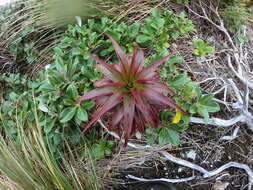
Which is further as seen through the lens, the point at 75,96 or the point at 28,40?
the point at 28,40

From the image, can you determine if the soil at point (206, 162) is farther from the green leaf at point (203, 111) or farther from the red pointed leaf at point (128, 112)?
the red pointed leaf at point (128, 112)

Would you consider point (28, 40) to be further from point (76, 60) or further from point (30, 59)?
point (76, 60)

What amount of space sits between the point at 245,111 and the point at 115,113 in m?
0.75

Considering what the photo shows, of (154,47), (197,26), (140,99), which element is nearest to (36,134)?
(140,99)

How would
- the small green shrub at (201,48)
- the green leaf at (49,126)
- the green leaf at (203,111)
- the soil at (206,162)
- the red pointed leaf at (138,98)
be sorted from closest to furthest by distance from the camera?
1. the red pointed leaf at (138,98)
2. the green leaf at (203,111)
3. the green leaf at (49,126)
4. the soil at (206,162)
5. the small green shrub at (201,48)

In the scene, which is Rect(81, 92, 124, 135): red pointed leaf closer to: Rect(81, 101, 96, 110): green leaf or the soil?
Rect(81, 101, 96, 110): green leaf

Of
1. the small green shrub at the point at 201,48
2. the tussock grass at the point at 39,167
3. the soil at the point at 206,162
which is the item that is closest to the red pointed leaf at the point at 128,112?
the tussock grass at the point at 39,167

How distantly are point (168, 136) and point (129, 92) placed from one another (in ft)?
1.19

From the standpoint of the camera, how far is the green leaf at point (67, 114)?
126 cm

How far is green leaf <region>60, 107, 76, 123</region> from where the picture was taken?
1.26 metres

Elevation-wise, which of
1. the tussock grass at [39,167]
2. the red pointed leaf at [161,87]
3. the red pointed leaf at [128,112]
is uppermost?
the red pointed leaf at [161,87]

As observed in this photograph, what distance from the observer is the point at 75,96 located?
1302 mm

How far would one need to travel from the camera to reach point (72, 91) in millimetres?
1294

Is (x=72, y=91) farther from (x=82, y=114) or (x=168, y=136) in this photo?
(x=168, y=136)
